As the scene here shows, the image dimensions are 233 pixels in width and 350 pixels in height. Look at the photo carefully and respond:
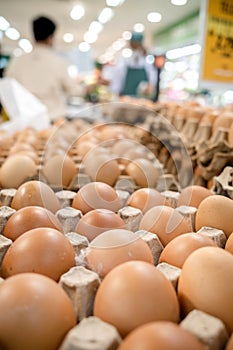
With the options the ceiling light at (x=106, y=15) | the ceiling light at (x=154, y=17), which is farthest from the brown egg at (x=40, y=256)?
the ceiling light at (x=154, y=17)

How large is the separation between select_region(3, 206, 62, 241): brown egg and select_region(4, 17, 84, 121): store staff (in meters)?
2.29

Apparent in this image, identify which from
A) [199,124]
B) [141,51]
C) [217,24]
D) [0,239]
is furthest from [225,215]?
[141,51]

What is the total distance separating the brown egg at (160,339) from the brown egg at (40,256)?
0.73 feet

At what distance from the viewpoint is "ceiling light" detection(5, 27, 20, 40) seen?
12673 millimetres

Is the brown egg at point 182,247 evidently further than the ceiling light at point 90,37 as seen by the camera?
No

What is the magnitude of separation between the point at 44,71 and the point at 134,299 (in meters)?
2.79

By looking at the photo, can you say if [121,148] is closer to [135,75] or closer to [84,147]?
[84,147]

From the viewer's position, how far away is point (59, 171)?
3.80 feet

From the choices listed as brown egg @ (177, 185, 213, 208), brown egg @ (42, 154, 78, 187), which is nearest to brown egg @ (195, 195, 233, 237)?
brown egg @ (177, 185, 213, 208)

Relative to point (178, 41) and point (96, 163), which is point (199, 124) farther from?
point (178, 41)

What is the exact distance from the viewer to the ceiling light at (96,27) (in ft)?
37.2

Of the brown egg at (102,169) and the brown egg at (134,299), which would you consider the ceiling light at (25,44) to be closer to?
the brown egg at (102,169)

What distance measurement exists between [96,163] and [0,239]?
54 cm

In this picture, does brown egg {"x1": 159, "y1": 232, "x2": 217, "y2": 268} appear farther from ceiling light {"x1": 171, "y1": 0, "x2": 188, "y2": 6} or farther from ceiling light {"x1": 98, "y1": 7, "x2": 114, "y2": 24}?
ceiling light {"x1": 98, "y1": 7, "x2": 114, "y2": 24}
